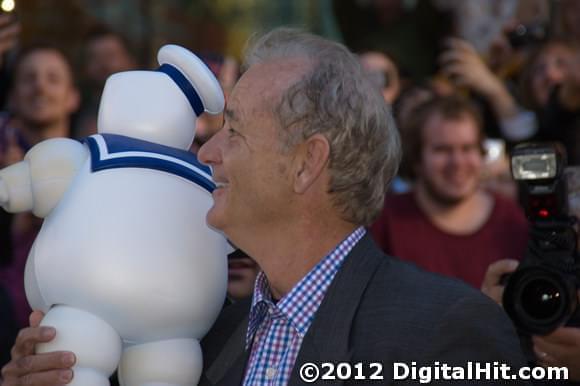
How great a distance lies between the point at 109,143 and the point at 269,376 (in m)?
0.69

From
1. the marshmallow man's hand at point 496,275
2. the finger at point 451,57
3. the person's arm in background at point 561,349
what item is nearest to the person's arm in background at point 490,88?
the finger at point 451,57

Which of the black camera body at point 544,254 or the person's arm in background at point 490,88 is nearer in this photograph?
the black camera body at point 544,254

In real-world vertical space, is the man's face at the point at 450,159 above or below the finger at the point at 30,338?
below

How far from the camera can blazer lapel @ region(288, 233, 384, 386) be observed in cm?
241

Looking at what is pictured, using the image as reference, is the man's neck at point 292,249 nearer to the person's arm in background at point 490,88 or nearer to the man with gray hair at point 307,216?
the man with gray hair at point 307,216

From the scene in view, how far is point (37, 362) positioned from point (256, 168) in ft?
2.22

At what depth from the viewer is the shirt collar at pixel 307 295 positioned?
2508 millimetres

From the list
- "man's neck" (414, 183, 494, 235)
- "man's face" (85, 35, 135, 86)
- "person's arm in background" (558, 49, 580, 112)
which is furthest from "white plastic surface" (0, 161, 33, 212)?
"man's face" (85, 35, 135, 86)

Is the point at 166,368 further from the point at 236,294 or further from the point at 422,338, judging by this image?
the point at 236,294

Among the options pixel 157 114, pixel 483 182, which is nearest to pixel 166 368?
pixel 157 114

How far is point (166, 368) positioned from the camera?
2600mm

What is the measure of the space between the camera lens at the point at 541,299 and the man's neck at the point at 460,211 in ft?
7.11

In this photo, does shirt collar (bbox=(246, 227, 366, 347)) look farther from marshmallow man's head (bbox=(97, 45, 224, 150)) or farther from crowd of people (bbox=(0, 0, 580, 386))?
marshmallow man's head (bbox=(97, 45, 224, 150))

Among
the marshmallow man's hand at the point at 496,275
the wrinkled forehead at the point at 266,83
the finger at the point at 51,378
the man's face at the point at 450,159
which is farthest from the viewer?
the man's face at the point at 450,159
